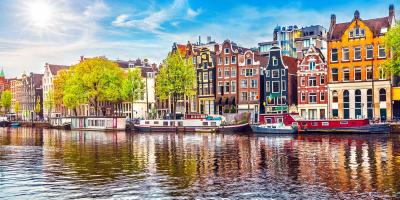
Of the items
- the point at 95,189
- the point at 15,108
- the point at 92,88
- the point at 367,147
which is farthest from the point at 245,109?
the point at 15,108

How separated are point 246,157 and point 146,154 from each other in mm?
9267

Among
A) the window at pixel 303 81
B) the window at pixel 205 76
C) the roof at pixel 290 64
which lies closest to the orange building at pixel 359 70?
the window at pixel 303 81

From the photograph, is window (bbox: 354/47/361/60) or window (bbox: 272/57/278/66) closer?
window (bbox: 354/47/361/60)

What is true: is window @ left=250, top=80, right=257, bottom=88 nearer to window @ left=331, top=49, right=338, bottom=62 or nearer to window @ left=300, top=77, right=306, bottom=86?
window @ left=300, top=77, right=306, bottom=86

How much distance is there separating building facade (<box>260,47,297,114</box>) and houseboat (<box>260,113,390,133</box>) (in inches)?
575

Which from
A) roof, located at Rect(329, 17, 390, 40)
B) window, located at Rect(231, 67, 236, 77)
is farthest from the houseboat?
window, located at Rect(231, 67, 236, 77)

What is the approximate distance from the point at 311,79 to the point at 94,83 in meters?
46.0

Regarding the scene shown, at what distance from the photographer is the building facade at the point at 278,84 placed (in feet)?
315

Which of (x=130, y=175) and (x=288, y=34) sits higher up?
(x=288, y=34)

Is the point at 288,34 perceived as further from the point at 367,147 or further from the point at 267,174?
the point at 267,174

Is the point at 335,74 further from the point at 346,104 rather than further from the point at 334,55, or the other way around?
the point at 346,104

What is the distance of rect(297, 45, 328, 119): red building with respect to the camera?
298ft

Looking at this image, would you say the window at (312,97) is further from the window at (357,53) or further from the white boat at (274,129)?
the white boat at (274,129)

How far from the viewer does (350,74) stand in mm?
87938
